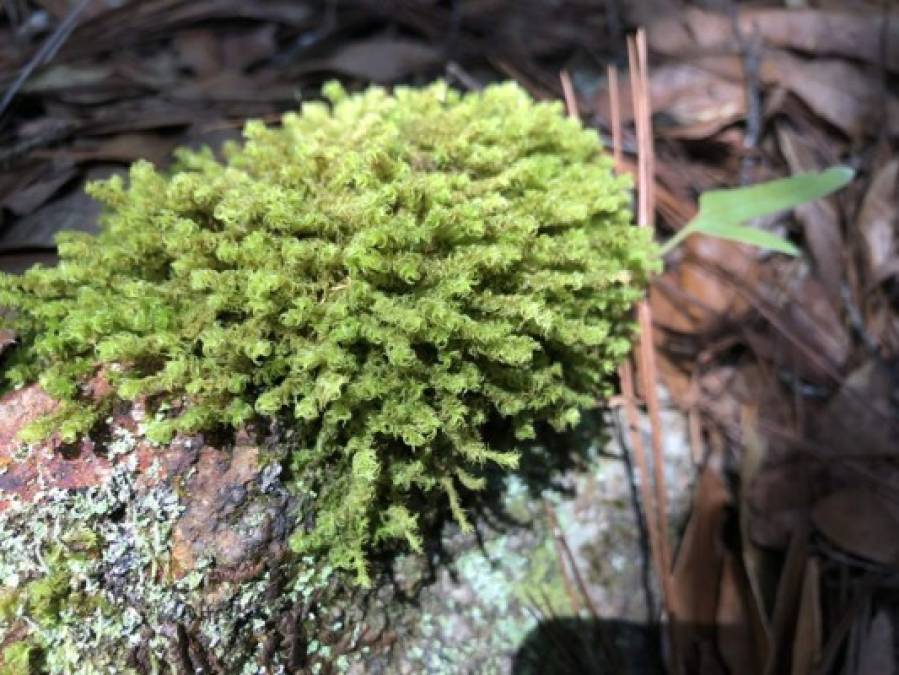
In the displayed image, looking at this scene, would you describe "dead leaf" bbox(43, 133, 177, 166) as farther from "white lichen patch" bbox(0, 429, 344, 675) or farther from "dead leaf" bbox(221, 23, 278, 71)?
"white lichen patch" bbox(0, 429, 344, 675)

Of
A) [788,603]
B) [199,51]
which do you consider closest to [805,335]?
[788,603]

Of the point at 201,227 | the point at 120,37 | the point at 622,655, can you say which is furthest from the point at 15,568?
the point at 120,37

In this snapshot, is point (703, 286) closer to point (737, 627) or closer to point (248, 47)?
point (737, 627)

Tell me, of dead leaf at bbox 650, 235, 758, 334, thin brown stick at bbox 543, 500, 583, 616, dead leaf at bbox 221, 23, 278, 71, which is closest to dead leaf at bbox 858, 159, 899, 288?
dead leaf at bbox 650, 235, 758, 334

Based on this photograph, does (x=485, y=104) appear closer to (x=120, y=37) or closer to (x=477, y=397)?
(x=477, y=397)

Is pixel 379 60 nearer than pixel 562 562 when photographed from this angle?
No

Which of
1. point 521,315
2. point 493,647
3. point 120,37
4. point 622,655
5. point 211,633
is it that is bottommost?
point 622,655

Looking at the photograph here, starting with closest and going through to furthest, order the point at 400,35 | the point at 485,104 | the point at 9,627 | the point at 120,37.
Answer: the point at 9,627
the point at 485,104
the point at 120,37
the point at 400,35
